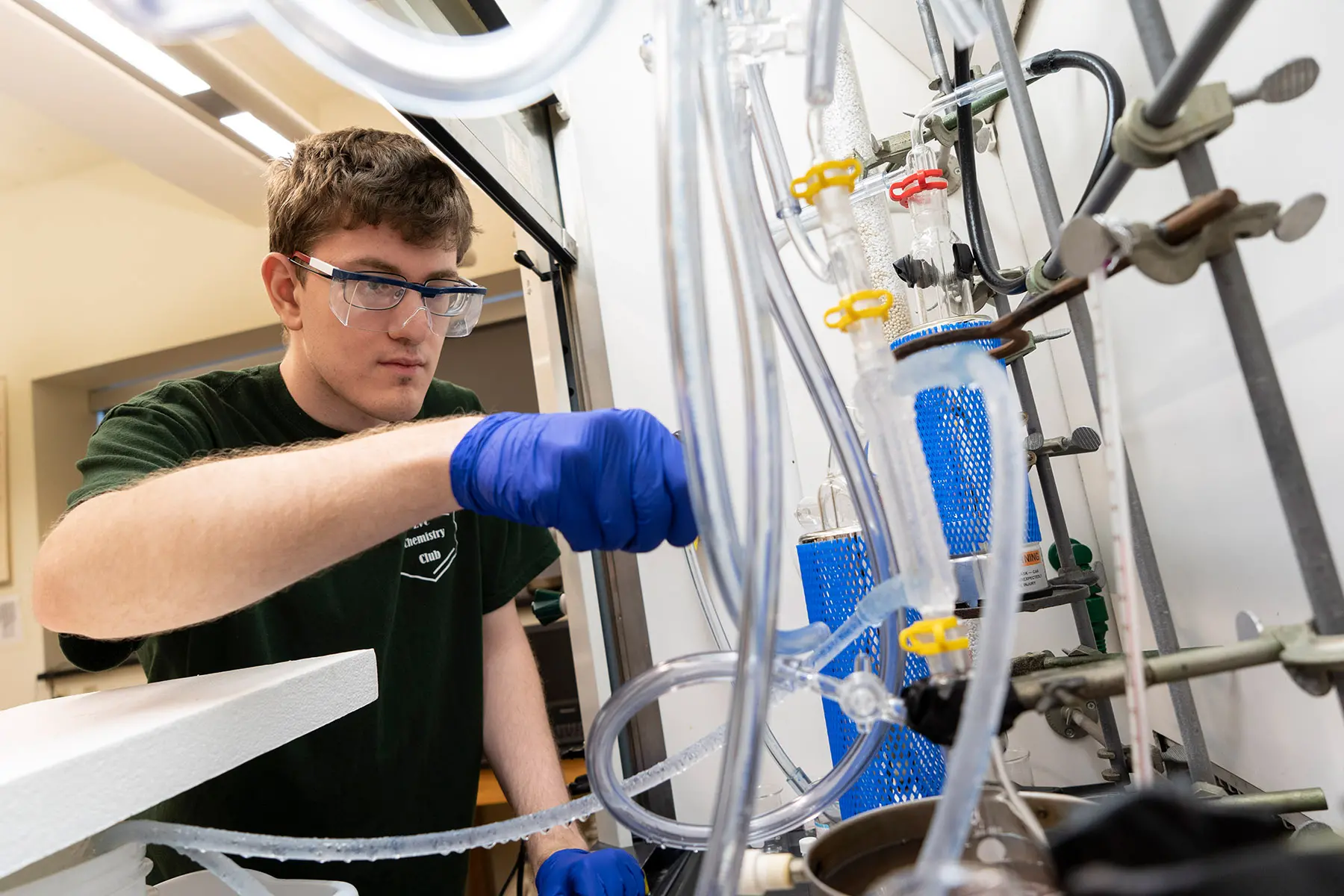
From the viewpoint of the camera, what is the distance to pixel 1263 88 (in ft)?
1.39

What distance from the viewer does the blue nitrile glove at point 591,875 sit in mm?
927

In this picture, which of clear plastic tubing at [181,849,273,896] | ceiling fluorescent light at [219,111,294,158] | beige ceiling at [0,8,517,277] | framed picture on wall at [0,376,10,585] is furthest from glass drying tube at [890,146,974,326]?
framed picture on wall at [0,376,10,585]

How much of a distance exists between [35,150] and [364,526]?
389 cm

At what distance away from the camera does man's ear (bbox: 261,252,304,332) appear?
1.20 m

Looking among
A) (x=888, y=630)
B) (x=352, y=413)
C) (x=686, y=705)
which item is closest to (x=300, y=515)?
(x=888, y=630)

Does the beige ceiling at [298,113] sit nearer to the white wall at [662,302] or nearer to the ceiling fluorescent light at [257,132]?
the ceiling fluorescent light at [257,132]

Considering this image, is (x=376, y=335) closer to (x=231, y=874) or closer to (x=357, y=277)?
(x=357, y=277)

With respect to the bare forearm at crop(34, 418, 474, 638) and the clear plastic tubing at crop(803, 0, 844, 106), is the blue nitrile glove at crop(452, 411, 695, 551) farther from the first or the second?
the clear plastic tubing at crop(803, 0, 844, 106)

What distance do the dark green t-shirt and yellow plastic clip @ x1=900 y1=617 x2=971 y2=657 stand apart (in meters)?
0.88

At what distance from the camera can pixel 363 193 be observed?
1.14m

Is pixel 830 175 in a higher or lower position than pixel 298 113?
lower

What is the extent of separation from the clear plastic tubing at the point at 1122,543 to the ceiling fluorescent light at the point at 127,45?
73.2 inches

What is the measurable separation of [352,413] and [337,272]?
314mm

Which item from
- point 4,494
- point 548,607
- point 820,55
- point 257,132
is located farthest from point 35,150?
point 820,55
